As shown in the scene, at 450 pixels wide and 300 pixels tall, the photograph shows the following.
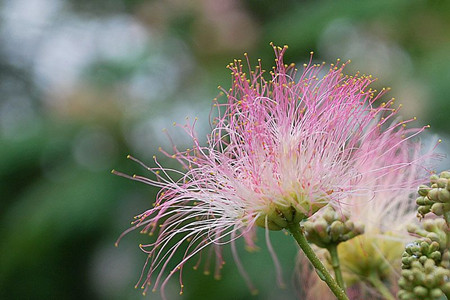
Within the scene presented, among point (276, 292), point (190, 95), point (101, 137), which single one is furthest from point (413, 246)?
point (101, 137)

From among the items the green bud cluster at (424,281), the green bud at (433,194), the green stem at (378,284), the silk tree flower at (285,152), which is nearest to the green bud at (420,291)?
the green bud cluster at (424,281)

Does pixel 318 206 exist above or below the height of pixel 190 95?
below

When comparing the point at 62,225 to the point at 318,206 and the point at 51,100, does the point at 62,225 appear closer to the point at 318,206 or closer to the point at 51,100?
the point at 51,100

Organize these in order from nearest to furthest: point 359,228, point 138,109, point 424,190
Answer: point 424,190 < point 359,228 < point 138,109

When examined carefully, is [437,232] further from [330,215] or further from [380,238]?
[380,238]

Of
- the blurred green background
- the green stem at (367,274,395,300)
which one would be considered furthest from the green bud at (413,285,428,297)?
the blurred green background

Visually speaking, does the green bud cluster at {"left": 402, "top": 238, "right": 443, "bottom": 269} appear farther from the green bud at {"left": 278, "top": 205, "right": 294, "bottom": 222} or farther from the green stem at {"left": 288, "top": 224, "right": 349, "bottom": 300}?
the green bud at {"left": 278, "top": 205, "right": 294, "bottom": 222}

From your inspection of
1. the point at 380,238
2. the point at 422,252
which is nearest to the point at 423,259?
the point at 422,252

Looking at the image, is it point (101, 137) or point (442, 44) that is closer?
point (442, 44)
